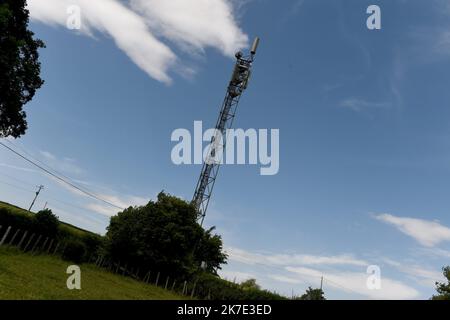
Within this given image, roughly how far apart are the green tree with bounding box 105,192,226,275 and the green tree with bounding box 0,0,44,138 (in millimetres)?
22337

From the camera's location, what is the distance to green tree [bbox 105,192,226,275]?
4856 centimetres

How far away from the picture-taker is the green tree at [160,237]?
48.6 m

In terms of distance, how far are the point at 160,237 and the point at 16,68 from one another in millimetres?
27992

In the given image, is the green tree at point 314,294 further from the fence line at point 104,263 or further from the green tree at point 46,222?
the green tree at point 46,222

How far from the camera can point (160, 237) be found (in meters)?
48.9

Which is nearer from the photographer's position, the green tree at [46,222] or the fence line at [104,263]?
the fence line at [104,263]

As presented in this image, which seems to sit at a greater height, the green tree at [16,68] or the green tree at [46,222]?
the green tree at [16,68]

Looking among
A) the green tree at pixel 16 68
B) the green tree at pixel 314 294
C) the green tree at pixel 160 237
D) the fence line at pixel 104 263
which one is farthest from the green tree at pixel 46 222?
the green tree at pixel 314 294

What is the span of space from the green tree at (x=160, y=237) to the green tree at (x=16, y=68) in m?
22.3

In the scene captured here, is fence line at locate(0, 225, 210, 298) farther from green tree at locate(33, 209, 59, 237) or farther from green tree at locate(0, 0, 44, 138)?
green tree at locate(0, 0, 44, 138)

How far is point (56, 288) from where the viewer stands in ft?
70.8

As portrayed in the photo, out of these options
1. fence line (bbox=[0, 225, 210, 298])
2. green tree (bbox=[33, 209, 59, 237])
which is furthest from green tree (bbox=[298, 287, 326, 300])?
green tree (bbox=[33, 209, 59, 237])
